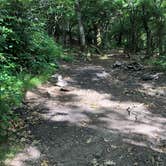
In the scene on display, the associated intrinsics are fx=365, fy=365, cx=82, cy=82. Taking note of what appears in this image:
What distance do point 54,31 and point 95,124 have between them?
19.0 m

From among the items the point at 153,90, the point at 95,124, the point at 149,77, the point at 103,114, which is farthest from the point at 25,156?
the point at 149,77

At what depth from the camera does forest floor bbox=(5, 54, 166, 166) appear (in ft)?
21.8

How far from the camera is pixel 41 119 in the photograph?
27.3ft

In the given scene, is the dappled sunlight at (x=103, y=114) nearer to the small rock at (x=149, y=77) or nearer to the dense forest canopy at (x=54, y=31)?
the dense forest canopy at (x=54, y=31)

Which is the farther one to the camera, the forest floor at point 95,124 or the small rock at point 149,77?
the small rock at point 149,77

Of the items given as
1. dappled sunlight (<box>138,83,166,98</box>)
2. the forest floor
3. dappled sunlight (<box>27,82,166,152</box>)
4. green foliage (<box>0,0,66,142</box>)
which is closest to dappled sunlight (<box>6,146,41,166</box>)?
the forest floor

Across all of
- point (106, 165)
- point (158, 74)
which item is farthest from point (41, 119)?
point (158, 74)

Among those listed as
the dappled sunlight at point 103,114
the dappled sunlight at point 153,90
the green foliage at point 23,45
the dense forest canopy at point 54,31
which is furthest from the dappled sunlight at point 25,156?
the dappled sunlight at point 153,90

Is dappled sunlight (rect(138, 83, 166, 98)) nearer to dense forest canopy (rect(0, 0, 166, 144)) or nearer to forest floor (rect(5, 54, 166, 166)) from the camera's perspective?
forest floor (rect(5, 54, 166, 166))

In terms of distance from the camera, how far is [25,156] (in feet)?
21.6

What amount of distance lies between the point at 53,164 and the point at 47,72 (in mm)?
5572

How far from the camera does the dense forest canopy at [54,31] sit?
851 centimetres

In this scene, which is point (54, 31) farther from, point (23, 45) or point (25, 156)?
point (25, 156)

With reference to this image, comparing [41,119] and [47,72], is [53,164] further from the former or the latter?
[47,72]
